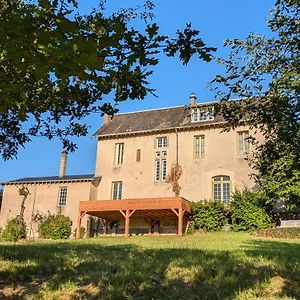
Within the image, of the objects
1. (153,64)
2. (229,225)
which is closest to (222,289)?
(153,64)

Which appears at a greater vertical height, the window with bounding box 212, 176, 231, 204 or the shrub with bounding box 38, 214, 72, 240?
the window with bounding box 212, 176, 231, 204

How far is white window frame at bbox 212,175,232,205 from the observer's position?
2692 centimetres

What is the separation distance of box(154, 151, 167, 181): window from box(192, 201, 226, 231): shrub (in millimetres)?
3874

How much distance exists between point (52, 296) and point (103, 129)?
2729cm

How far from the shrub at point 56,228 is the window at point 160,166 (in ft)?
23.2

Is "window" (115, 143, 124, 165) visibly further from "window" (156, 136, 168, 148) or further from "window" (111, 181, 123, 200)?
"window" (156, 136, 168, 148)

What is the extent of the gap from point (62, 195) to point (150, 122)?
27.9ft

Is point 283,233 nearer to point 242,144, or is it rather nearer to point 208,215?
point 208,215

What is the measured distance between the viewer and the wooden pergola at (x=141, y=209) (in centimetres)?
2383

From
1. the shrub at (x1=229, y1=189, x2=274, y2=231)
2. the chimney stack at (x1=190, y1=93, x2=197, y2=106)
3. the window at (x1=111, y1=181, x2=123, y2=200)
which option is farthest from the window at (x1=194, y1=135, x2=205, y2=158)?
the window at (x1=111, y1=181, x2=123, y2=200)

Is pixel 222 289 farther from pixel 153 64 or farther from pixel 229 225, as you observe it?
pixel 229 225

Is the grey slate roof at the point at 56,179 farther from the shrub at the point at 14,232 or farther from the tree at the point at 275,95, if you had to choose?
the tree at the point at 275,95

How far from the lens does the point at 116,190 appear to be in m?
30.2

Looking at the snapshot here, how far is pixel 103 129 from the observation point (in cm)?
3206
